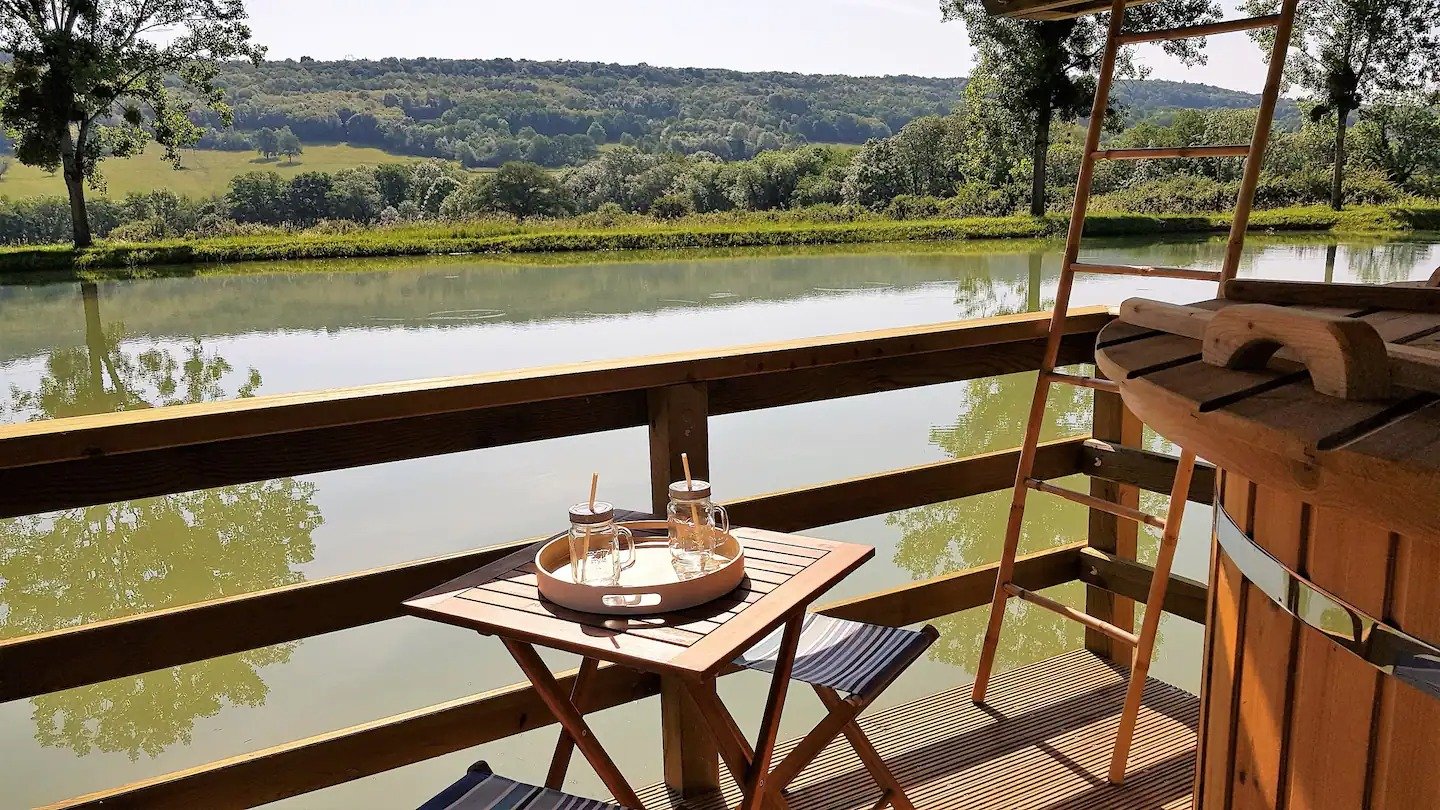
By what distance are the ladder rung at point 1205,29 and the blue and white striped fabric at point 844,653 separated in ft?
4.81

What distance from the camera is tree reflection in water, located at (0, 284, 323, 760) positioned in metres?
3.47

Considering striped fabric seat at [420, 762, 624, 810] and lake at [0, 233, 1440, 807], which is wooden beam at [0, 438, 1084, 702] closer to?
striped fabric seat at [420, 762, 624, 810]

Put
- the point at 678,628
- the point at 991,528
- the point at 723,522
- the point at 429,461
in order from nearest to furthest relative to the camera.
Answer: the point at 678,628
the point at 723,522
the point at 991,528
the point at 429,461

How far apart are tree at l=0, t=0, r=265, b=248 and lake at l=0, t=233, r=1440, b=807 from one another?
10.00 ft

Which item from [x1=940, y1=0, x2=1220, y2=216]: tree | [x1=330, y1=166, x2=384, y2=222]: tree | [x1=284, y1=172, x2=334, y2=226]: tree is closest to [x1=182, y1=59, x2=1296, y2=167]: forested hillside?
[x1=330, y1=166, x2=384, y2=222]: tree

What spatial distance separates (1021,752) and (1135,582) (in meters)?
0.63

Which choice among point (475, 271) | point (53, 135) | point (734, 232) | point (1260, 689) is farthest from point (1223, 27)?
point (53, 135)

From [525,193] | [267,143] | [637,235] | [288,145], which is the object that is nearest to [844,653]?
[637,235]

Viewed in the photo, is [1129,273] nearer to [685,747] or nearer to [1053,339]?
[1053,339]

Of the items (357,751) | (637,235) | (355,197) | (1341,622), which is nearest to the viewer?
(1341,622)

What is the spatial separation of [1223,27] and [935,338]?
92 cm

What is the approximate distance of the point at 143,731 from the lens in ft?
11.2

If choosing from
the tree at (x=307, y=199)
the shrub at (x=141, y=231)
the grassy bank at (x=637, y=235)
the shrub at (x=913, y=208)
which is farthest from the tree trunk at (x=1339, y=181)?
the shrub at (x=141, y=231)

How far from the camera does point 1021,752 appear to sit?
2.36m
